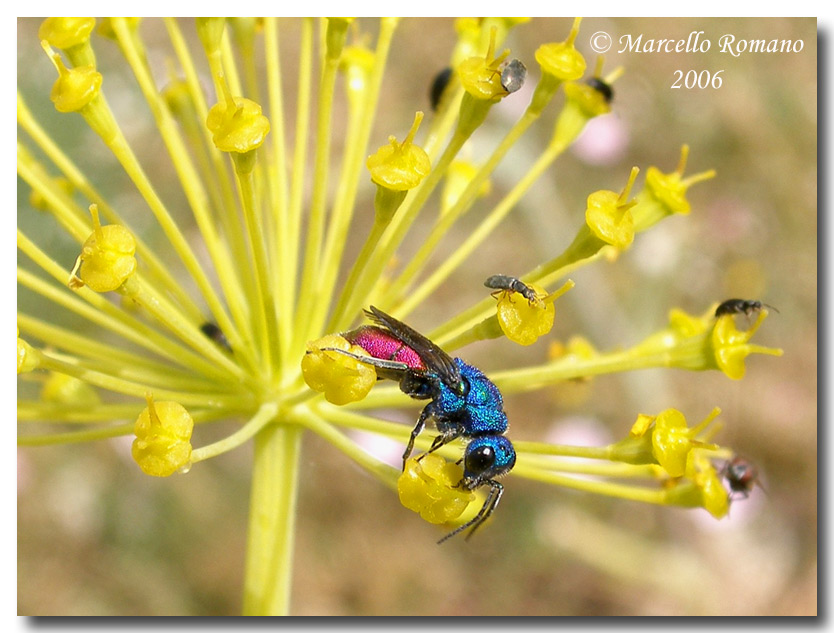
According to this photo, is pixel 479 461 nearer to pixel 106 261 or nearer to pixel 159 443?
pixel 159 443

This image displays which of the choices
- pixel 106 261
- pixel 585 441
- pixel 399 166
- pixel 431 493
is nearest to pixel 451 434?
pixel 431 493

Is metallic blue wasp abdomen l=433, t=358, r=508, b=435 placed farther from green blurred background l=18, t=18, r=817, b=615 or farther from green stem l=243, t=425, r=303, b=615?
green blurred background l=18, t=18, r=817, b=615

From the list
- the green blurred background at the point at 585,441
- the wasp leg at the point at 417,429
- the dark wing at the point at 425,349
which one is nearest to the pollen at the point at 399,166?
the dark wing at the point at 425,349

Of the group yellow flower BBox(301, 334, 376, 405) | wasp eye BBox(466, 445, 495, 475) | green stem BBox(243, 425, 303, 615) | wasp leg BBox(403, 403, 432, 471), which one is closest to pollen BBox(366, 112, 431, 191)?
yellow flower BBox(301, 334, 376, 405)

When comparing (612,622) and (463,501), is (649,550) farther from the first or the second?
(463,501)

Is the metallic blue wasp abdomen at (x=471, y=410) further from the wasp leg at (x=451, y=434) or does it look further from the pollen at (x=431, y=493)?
the pollen at (x=431, y=493)
